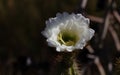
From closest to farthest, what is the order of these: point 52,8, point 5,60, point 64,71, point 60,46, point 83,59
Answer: point 60,46 < point 64,71 < point 83,59 < point 5,60 < point 52,8

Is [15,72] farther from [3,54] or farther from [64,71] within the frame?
[64,71]

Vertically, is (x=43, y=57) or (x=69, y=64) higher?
(x=43, y=57)

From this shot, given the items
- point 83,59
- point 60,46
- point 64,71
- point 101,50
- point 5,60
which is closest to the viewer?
point 60,46

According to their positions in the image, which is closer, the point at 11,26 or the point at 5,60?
the point at 5,60

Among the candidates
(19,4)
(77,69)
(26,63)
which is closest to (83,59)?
(26,63)
